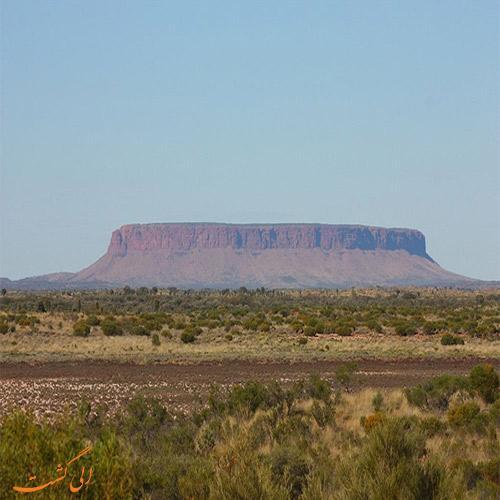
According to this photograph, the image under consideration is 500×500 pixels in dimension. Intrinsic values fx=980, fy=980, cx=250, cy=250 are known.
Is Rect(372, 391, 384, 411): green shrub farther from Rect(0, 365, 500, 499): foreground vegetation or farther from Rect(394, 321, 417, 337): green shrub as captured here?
Rect(394, 321, 417, 337): green shrub

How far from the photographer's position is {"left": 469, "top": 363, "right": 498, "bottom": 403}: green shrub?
24.0 m

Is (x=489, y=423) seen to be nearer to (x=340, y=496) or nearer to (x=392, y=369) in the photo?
(x=340, y=496)

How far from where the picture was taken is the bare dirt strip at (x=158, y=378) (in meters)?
25.6

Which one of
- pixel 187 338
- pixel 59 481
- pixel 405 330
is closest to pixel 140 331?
pixel 187 338

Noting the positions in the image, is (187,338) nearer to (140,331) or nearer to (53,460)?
(140,331)

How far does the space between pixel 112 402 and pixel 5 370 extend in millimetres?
12893

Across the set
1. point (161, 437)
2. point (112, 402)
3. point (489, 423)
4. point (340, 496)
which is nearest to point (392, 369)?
point (112, 402)

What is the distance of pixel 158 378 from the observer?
3241 centimetres

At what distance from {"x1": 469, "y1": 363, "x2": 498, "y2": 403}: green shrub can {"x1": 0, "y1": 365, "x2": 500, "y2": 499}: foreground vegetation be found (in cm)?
3

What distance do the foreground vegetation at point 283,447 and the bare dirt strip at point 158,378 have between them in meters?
3.45

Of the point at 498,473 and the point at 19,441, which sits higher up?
the point at 19,441

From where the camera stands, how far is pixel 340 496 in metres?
10.5

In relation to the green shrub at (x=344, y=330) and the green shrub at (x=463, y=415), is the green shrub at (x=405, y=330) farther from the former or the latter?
the green shrub at (x=463, y=415)

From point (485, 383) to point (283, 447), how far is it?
11.3 m
